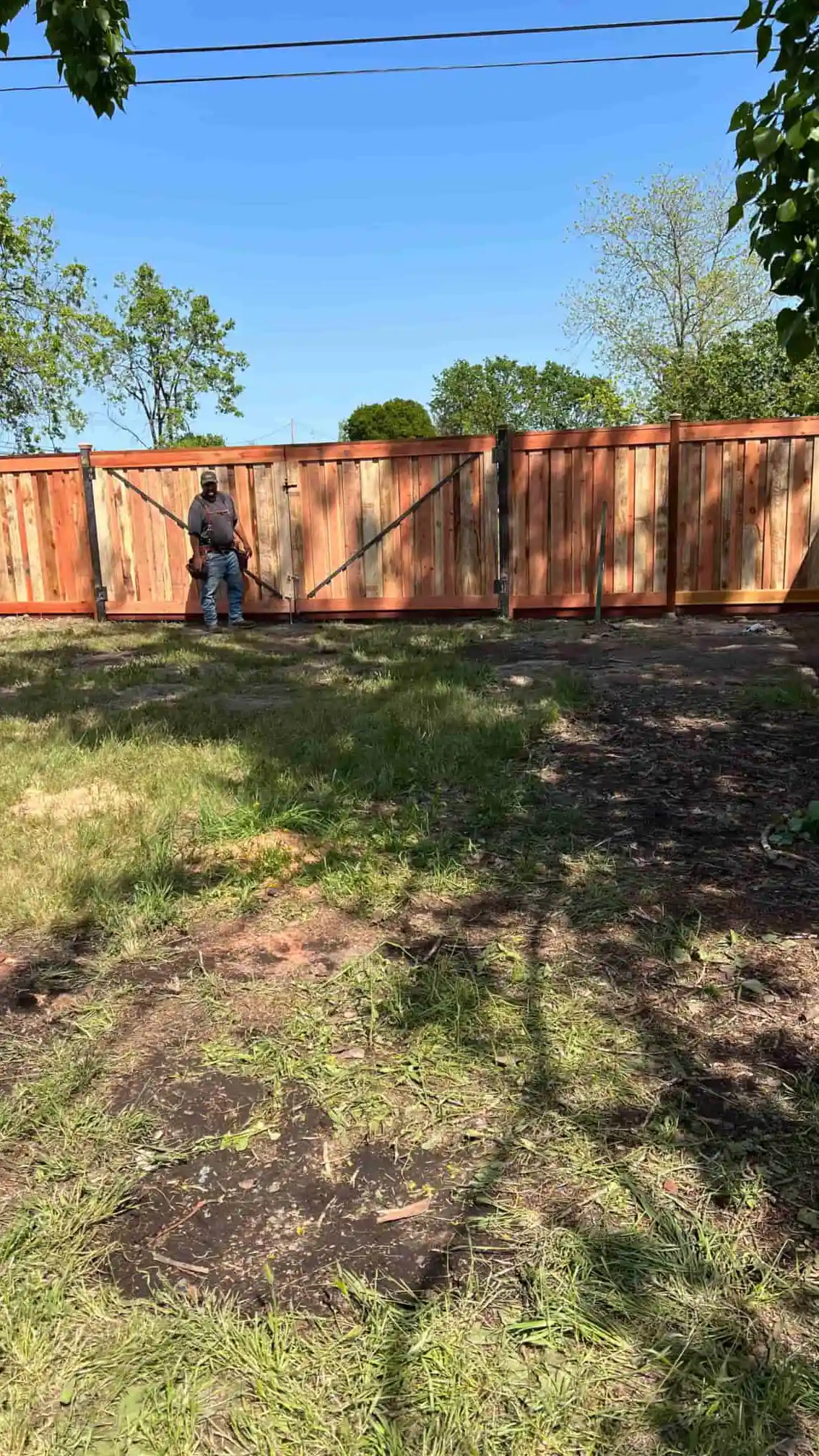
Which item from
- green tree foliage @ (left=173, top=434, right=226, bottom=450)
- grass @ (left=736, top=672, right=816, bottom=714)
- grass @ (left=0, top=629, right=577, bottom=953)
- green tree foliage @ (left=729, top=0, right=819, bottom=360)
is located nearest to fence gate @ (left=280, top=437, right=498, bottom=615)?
grass @ (left=0, top=629, right=577, bottom=953)

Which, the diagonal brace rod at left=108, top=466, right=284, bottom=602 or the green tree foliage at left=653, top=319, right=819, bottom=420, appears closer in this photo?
the diagonal brace rod at left=108, top=466, right=284, bottom=602

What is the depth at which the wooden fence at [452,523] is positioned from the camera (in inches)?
410

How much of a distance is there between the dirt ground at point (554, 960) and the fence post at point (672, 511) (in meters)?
5.15

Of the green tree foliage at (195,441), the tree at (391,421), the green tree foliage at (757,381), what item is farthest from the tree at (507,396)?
the green tree foliage at (757,381)

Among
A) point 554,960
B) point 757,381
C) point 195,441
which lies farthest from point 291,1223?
point 195,441

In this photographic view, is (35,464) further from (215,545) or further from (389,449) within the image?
(389,449)

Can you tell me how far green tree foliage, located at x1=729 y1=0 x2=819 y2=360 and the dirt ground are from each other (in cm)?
182

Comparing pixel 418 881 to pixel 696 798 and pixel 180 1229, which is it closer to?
pixel 696 798

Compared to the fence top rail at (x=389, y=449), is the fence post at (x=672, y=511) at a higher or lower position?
lower

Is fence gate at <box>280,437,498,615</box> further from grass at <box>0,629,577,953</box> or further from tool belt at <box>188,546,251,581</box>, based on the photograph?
grass at <box>0,629,577,953</box>

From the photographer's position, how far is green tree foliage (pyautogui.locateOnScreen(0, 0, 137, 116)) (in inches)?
150

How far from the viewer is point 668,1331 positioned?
174cm

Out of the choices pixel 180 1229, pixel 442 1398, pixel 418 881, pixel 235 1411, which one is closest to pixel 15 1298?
pixel 180 1229

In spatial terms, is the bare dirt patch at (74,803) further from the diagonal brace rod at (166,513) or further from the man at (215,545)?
the diagonal brace rod at (166,513)
